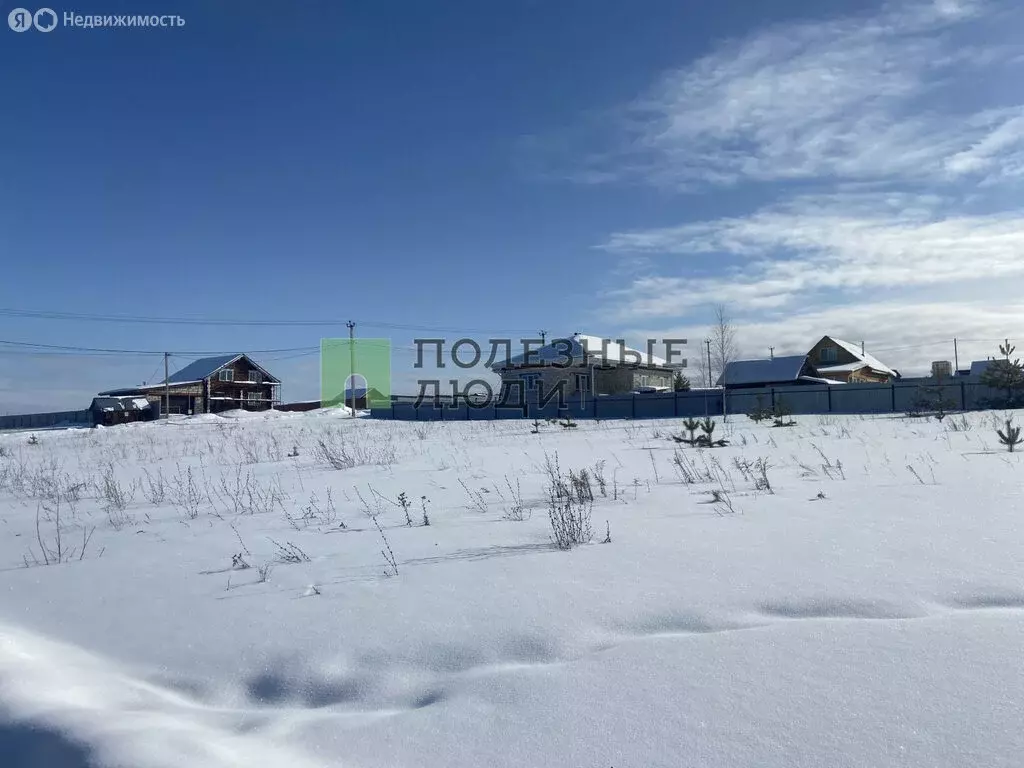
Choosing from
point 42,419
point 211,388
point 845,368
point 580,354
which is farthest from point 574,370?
point 42,419

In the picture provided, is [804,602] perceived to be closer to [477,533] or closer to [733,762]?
[733,762]

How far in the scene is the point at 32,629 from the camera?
355cm

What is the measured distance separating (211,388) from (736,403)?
127 feet

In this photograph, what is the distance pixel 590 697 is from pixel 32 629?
3.03 m

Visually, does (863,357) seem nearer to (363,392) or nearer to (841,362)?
(841,362)

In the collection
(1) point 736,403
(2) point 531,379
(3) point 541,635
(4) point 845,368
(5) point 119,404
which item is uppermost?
(4) point 845,368

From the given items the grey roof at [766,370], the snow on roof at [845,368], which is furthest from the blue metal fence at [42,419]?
the snow on roof at [845,368]

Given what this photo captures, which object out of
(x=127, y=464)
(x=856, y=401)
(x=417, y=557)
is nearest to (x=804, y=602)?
(x=417, y=557)

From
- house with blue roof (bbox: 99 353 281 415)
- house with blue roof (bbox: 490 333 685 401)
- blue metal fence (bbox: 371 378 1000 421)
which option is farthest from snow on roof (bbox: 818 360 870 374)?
house with blue roof (bbox: 99 353 281 415)

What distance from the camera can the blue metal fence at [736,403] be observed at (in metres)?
27.7

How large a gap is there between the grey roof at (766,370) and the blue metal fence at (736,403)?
446 inches

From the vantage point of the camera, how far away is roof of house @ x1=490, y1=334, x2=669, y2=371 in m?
43.9

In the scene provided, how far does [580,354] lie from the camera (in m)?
43.9

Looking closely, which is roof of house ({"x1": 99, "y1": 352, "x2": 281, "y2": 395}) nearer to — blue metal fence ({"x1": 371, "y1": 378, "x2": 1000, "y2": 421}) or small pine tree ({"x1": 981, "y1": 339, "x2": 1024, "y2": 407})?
blue metal fence ({"x1": 371, "y1": 378, "x2": 1000, "y2": 421})
